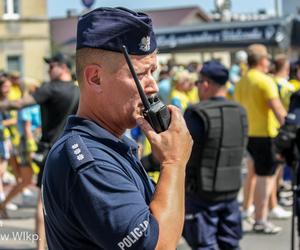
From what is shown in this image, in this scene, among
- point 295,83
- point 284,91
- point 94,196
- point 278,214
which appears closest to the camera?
point 94,196

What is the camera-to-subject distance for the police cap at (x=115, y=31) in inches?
82.9

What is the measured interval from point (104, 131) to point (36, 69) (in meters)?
19.9

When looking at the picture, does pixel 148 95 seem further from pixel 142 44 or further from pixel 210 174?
pixel 210 174

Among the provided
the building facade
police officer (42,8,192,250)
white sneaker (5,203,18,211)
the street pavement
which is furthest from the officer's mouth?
the building facade

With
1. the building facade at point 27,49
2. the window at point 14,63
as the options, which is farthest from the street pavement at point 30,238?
the window at point 14,63

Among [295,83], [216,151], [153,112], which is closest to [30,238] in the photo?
[216,151]

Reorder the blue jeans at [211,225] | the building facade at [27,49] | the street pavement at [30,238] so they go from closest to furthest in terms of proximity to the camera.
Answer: the blue jeans at [211,225]
the street pavement at [30,238]
the building facade at [27,49]

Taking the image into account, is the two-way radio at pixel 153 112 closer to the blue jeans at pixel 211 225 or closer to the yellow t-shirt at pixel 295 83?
the blue jeans at pixel 211 225

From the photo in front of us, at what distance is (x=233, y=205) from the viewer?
5.18m

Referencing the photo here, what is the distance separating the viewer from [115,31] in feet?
6.91

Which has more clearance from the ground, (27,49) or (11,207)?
(27,49)

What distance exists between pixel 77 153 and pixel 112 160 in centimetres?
11

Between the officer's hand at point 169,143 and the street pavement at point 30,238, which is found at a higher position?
the officer's hand at point 169,143

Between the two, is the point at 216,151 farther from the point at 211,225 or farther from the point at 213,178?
the point at 211,225
